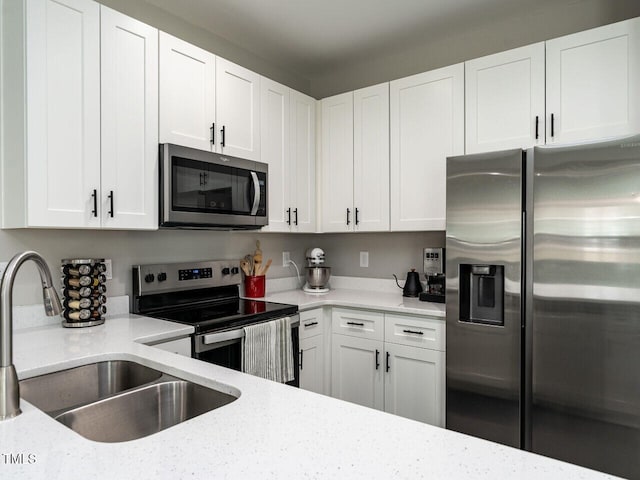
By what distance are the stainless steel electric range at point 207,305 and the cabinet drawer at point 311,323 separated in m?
0.11

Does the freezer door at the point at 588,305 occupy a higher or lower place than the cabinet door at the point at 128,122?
lower

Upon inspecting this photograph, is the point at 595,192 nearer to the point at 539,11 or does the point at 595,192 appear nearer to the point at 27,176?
the point at 539,11

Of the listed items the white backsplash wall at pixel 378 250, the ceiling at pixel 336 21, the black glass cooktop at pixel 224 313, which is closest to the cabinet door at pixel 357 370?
the black glass cooktop at pixel 224 313

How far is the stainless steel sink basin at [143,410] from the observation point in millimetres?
1138

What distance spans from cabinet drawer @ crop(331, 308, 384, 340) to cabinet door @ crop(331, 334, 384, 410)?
0.12ft

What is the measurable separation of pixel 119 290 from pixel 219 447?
5.61 feet

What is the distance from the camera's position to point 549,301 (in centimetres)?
187

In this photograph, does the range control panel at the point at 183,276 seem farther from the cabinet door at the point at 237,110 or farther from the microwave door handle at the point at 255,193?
the cabinet door at the point at 237,110

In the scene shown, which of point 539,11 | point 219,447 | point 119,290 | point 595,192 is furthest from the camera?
point 539,11

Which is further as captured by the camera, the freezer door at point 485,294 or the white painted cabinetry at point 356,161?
→ the white painted cabinetry at point 356,161

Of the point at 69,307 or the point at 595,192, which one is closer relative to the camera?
the point at 595,192

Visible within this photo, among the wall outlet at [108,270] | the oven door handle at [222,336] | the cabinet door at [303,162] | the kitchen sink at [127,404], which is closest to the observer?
the kitchen sink at [127,404]

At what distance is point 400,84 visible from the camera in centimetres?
277

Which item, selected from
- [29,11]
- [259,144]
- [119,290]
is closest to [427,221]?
[259,144]
